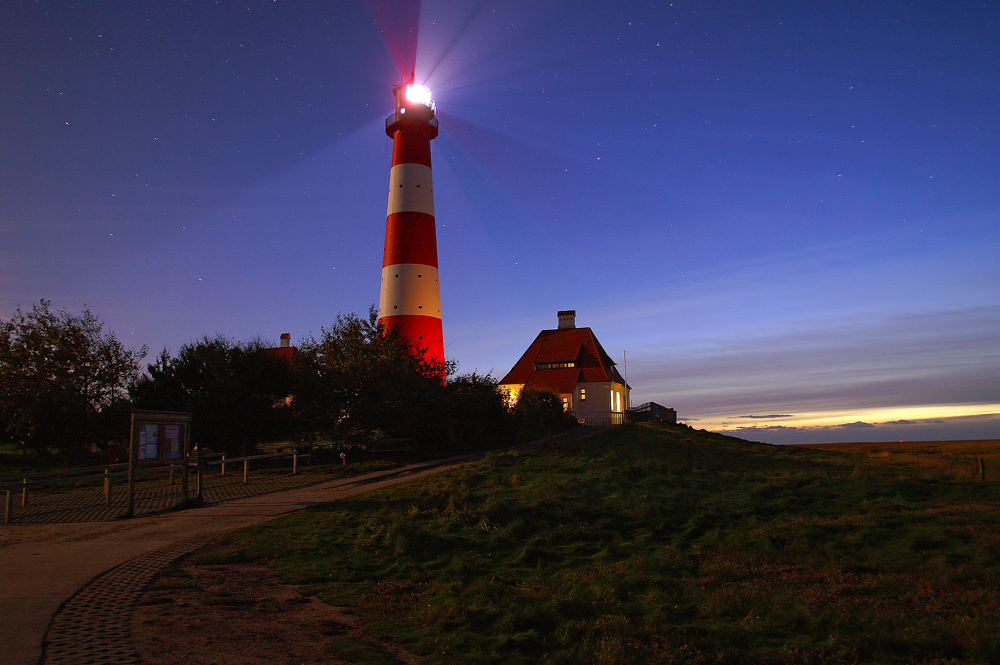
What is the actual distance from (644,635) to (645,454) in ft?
64.1

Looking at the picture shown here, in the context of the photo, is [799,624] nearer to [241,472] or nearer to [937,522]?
[937,522]

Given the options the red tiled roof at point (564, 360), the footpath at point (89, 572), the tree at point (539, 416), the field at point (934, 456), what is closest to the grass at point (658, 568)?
the footpath at point (89, 572)

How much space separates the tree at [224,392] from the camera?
2320 cm

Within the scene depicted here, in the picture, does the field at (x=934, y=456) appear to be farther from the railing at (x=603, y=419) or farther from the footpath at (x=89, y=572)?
the footpath at (x=89, y=572)

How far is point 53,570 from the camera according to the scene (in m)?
7.57

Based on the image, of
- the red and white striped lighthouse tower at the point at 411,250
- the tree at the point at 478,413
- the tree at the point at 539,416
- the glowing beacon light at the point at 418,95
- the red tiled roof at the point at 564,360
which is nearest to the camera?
the tree at the point at 478,413

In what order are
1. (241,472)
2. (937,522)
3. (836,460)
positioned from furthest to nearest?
1. (836,460)
2. (241,472)
3. (937,522)

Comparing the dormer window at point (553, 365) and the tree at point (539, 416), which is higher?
the dormer window at point (553, 365)

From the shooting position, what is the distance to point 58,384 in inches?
973

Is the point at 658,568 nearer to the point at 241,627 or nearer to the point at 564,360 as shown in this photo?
the point at 241,627

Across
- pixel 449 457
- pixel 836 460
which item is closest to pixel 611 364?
pixel 836 460

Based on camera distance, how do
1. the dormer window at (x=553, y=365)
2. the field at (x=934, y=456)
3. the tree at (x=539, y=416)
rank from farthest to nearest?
the dormer window at (x=553, y=365) < the tree at (x=539, y=416) < the field at (x=934, y=456)

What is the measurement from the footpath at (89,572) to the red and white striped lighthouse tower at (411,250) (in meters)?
17.5

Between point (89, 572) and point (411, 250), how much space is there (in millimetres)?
25105
